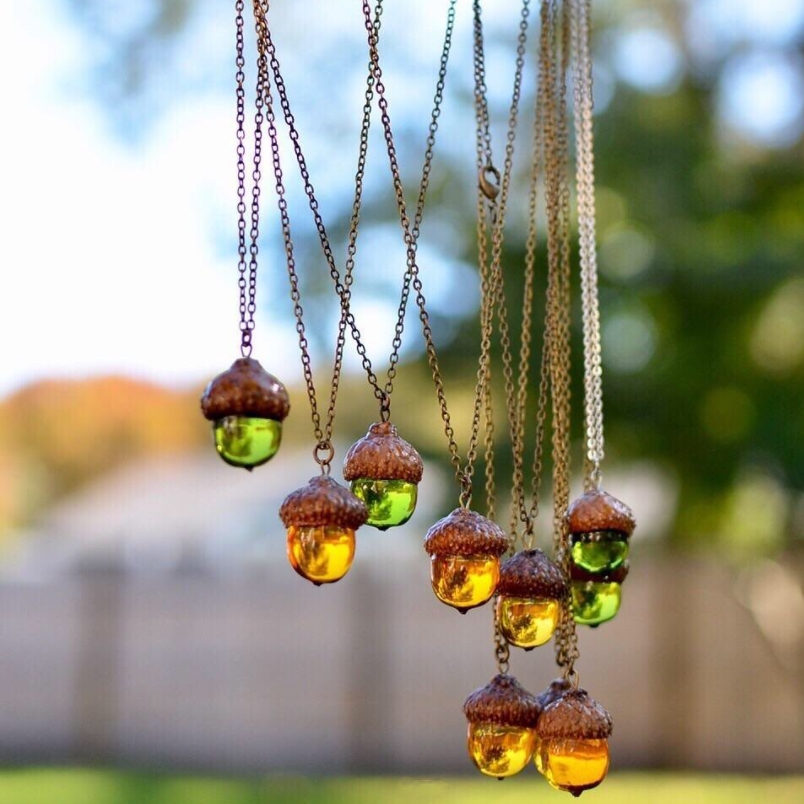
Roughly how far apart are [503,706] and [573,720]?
0.22 ft

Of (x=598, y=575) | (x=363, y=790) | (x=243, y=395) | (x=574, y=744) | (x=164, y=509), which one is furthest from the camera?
(x=164, y=509)

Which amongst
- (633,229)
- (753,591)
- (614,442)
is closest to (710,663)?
(753,591)

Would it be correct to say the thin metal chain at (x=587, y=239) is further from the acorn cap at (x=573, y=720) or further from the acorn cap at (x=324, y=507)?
the acorn cap at (x=324, y=507)

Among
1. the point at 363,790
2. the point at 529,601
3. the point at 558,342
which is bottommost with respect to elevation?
the point at 363,790

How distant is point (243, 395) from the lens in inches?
35.5

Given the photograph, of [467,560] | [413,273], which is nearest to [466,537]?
[467,560]

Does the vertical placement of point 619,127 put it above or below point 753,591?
above

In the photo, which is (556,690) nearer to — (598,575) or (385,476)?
(598,575)

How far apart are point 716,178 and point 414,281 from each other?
9.22 ft

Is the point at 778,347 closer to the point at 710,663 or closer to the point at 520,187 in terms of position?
the point at 520,187

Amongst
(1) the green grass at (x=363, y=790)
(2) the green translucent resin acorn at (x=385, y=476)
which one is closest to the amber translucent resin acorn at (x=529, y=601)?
(2) the green translucent resin acorn at (x=385, y=476)

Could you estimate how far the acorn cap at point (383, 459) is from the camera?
991mm

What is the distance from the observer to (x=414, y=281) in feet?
3.49

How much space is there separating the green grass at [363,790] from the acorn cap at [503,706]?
9.51 ft
